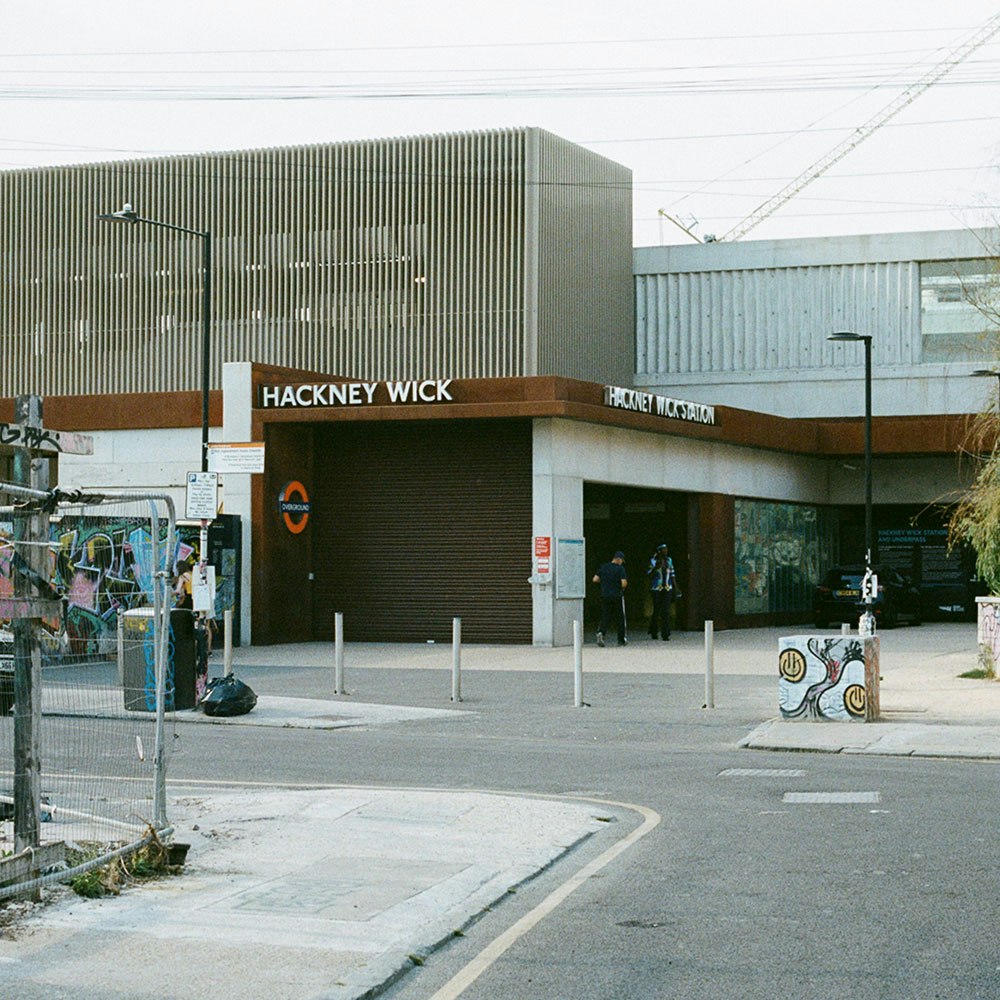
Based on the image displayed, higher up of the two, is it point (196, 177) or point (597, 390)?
point (196, 177)

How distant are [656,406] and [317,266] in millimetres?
15880

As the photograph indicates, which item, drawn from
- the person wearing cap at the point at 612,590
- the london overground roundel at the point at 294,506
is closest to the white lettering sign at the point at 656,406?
the person wearing cap at the point at 612,590

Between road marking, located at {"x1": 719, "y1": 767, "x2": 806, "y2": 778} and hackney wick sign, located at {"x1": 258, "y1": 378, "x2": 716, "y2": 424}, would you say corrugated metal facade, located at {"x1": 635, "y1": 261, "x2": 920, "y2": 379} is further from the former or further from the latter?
road marking, located at {"x1": 719, "y1": 767, "x2": 806, "y2": 778}

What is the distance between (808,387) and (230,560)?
21602 millimetres

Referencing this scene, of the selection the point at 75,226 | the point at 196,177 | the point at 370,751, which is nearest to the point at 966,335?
the point at 196,177

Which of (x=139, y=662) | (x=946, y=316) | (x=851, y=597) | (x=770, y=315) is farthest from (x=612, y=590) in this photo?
(x=139, y=662)

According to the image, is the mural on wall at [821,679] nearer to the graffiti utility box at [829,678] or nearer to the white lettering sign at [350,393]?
the graffiti utility box at [829,678]

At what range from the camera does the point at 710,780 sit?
13.3 meters

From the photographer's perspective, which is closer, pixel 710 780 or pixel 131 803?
pixel 131 803

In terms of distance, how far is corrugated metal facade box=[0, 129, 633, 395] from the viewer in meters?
45.1

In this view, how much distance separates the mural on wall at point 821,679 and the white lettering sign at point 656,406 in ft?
49.3

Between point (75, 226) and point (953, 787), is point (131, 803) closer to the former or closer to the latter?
point (953, 787)

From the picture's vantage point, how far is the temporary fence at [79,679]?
791 cm

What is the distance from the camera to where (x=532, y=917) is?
26.1 ft
